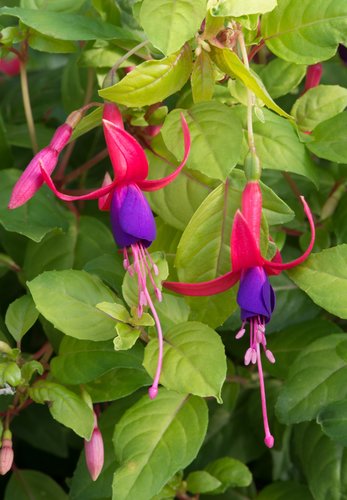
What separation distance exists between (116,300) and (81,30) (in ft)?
0.86

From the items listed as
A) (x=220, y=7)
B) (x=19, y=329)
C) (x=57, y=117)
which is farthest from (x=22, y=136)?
(x=220, y=7)

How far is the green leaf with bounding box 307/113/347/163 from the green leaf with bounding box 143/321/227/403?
8.4 inches

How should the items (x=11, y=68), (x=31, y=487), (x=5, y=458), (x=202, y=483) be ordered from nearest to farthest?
(x=5, y=458) → (x=202, y=483) → (x=31, y=487) → (x=11, y=68)

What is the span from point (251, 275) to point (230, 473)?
0.31 m

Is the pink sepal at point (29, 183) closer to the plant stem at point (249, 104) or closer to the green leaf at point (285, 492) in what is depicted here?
the plant stem at point (249, 104)

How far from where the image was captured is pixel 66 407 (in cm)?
72

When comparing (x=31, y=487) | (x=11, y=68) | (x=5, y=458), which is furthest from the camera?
(x=11, y=68)

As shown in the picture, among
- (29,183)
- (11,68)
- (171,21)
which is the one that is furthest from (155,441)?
(11,68)

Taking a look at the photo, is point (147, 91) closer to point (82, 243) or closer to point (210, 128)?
point (210, 128)

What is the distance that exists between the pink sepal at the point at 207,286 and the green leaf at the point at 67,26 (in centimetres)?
25

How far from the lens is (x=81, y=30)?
0.73 m

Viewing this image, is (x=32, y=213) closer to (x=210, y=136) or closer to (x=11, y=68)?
(x=210, y=136)

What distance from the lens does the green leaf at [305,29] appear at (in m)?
0.70

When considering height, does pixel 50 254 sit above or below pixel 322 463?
above
